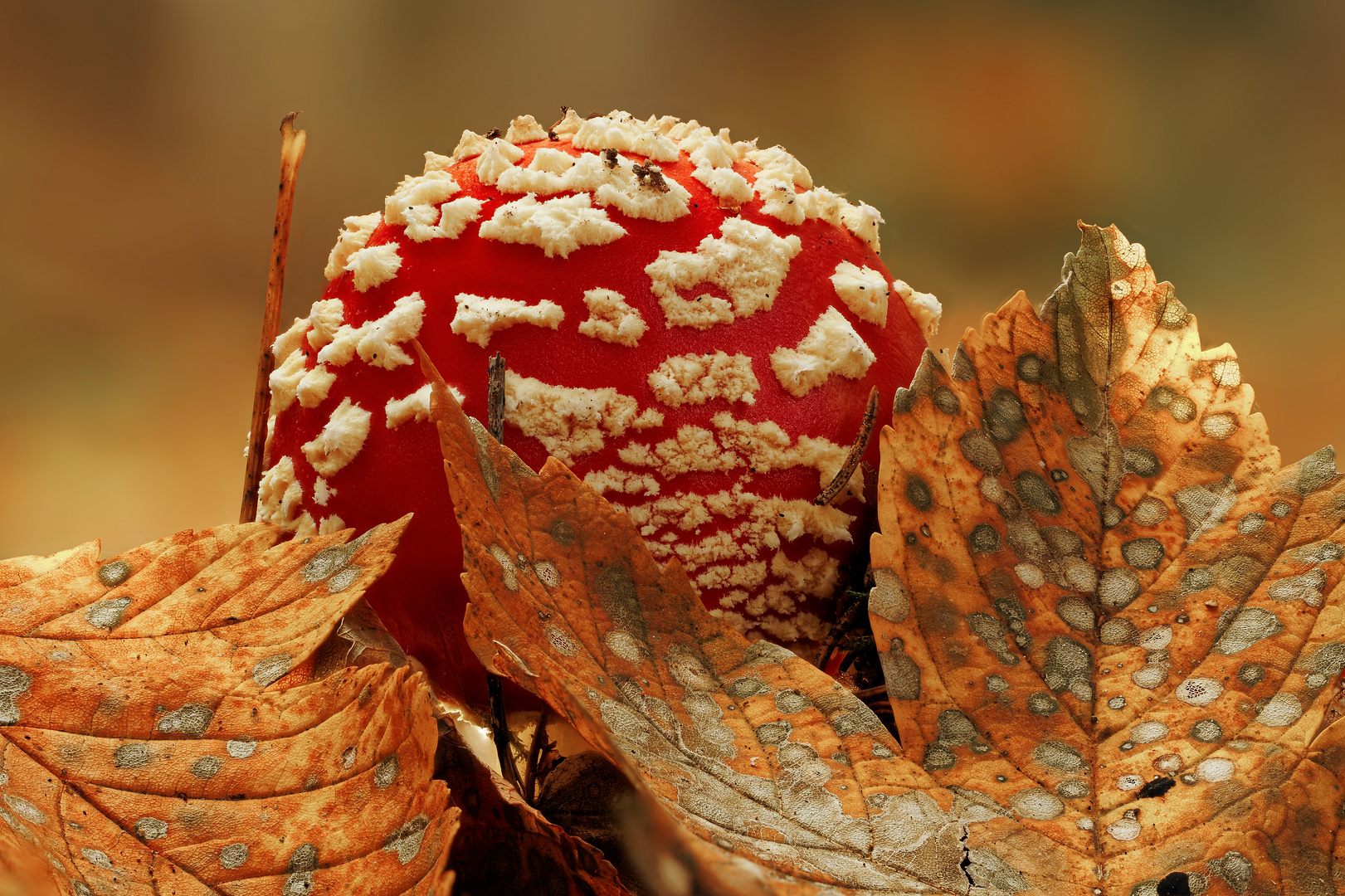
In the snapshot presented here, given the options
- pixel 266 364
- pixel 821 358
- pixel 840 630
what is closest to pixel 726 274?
pixel 821 358

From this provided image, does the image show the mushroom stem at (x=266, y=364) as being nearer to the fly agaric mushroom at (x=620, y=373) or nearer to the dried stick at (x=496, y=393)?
the fly agaric mushroom at (x=620, y=373)

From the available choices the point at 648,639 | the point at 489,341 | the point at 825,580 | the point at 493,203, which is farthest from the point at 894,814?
the point at 493,203

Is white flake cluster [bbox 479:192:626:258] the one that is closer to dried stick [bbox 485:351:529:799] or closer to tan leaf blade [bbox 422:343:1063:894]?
dried stick [bbox 485:351:529:799]

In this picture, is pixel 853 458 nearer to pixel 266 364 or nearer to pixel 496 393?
pixel 496 393

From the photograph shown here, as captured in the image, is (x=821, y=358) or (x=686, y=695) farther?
(x=821, y=358)

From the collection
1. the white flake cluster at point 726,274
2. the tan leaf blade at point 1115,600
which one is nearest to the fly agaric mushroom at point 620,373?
the white flake cluster at point 726,274

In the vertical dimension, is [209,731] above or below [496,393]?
below

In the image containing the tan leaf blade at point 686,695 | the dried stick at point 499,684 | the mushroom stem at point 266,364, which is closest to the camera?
the tan leaf blade at point 686,695

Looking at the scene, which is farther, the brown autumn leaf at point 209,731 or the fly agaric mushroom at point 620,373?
the fly agaric mushroom at point 620,373
